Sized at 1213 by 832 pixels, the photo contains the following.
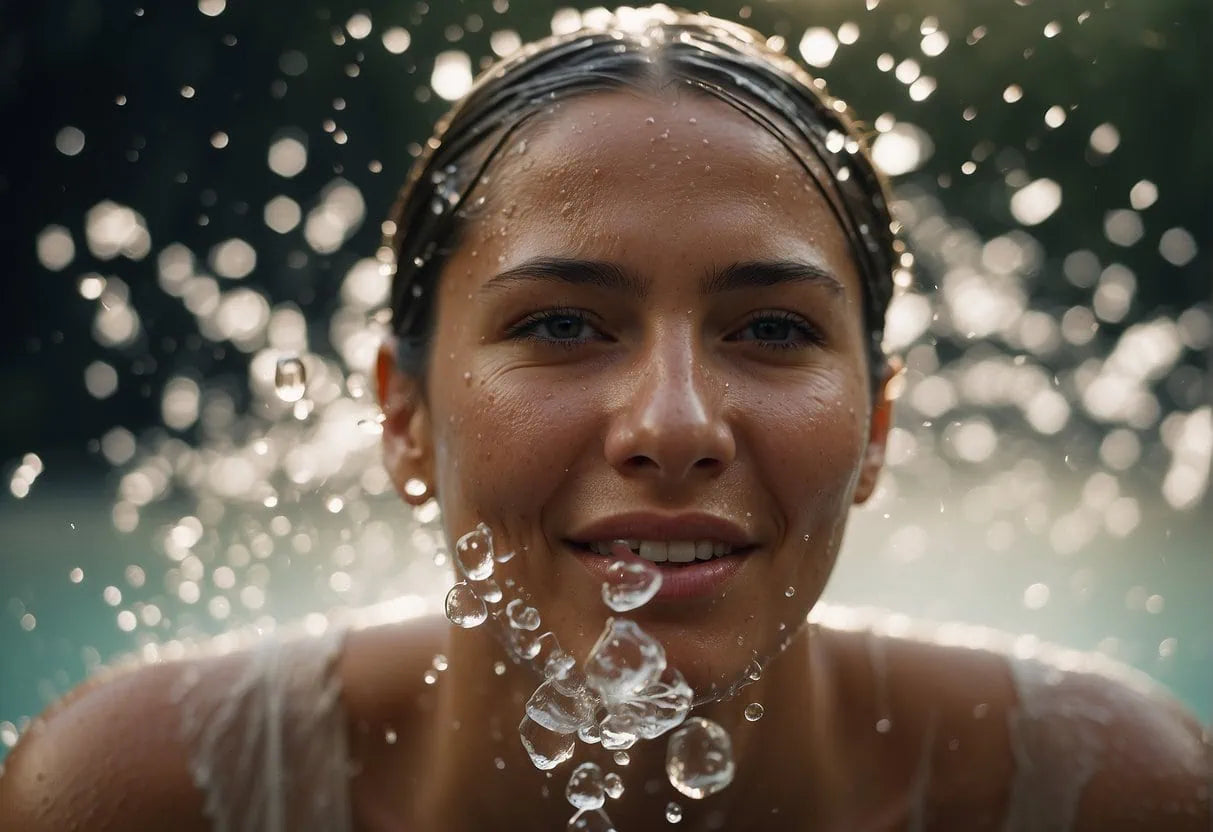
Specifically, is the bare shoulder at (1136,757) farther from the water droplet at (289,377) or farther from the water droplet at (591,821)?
the water droplet at (289,377)

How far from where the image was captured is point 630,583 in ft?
5.69

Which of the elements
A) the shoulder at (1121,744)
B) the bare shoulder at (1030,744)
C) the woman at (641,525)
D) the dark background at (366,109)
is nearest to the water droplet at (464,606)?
the woman at (641,525)

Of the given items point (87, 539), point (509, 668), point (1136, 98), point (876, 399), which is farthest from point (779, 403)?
point (87, 539)

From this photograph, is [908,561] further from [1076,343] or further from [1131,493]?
[1131,493]

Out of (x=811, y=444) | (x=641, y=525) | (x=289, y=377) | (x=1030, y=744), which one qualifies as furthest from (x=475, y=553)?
(x=1030, y=744)

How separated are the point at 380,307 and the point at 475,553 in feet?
6.53

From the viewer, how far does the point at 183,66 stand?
4.60m

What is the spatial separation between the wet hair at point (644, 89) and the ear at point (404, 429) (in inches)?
1.5

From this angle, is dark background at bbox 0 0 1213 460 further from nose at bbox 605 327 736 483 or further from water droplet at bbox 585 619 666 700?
water droplet at bbox 585 619 666 700

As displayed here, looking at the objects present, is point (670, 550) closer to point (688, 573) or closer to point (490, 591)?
point (688, 573)

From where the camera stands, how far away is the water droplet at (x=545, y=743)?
2.12 metres

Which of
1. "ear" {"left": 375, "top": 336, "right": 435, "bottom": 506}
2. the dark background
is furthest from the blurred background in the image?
"ear" {"left": 375, "top": 336, "right": 435, "bottom": 506}

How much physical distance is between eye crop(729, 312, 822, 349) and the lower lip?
13.7 inches

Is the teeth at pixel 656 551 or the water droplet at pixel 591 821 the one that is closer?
the teeth at pixel 656 551
